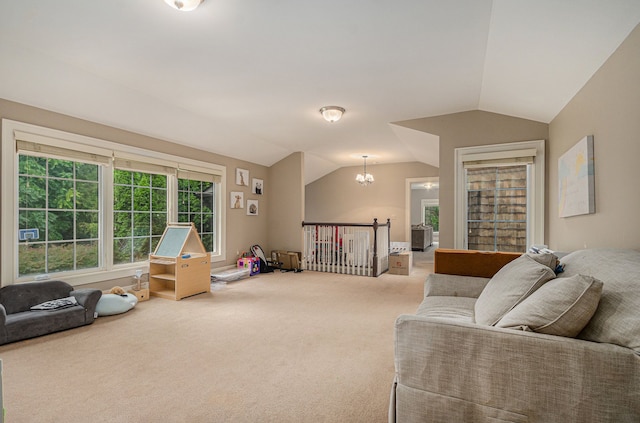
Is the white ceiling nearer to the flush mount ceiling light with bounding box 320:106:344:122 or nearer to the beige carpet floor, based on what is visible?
the flush mount ceiling light with bounding box 320:106:344:122

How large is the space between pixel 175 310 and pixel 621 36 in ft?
15.3

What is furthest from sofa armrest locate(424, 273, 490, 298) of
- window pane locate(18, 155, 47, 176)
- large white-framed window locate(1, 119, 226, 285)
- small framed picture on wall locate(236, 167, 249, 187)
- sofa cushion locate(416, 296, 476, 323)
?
small framed picture on wall locate(236, 167, 249, 187)

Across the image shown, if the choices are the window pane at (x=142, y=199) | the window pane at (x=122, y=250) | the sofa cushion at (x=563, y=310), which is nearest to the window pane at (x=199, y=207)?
the window pane at (x=142, y=199)

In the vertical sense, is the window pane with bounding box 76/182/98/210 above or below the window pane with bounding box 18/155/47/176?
below

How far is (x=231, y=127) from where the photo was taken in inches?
214

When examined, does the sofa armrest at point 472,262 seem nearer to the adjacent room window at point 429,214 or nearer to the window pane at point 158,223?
the window pane at point 158,223

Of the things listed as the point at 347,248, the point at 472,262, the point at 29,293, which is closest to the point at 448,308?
the point at 472,262

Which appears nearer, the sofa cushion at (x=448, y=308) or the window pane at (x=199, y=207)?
the sofa cushion at (x=448, y=308)

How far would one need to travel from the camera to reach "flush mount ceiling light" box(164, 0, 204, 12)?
2195mm

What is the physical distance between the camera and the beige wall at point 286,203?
698 centimetres

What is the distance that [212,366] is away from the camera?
2.38 meters

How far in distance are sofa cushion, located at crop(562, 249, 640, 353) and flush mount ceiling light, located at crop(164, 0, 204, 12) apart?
2.87 m

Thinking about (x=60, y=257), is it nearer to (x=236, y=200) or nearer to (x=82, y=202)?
(x=82, y=202)

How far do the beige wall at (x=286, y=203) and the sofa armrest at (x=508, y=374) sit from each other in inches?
218
